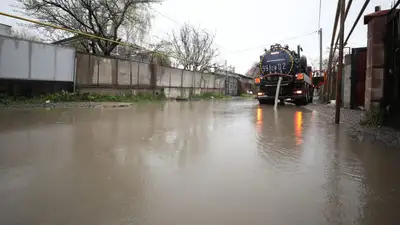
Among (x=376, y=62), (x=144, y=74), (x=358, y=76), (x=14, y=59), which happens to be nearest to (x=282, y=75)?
(x=358, y=76)

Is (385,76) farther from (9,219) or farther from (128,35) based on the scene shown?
(128,35)

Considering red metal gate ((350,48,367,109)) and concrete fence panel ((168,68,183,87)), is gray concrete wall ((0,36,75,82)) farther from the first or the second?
red metal gate ((350,48,367,109))

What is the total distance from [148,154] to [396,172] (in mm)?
2923

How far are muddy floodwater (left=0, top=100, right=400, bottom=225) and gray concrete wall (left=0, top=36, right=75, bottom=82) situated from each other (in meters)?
7.70

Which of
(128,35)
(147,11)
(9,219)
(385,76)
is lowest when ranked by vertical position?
(9,219)

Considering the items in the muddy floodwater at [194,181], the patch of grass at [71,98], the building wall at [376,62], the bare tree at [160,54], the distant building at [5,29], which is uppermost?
the distant building at [5,29]

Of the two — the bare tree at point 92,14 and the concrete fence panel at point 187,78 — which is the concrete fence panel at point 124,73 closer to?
the bare tree at point 92,14

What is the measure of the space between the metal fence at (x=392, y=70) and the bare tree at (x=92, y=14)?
14.7 m

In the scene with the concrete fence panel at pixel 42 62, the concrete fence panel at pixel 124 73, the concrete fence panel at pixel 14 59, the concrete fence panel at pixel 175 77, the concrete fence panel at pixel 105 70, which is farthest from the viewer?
the concrete fence panel at pixel 175 77

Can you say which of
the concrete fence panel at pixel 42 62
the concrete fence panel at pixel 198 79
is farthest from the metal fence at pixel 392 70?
the concrete fence panel at pixel 198 79

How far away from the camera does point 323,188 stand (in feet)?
7.84

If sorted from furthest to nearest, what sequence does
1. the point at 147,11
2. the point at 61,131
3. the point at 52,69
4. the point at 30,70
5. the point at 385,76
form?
the point at 147,11 < the point at 52,69 < the point at 30,70 < the point at 385,76 < the point at 61,131

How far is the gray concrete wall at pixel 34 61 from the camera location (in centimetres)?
1038

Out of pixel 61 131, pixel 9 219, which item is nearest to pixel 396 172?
pixel 9 219
